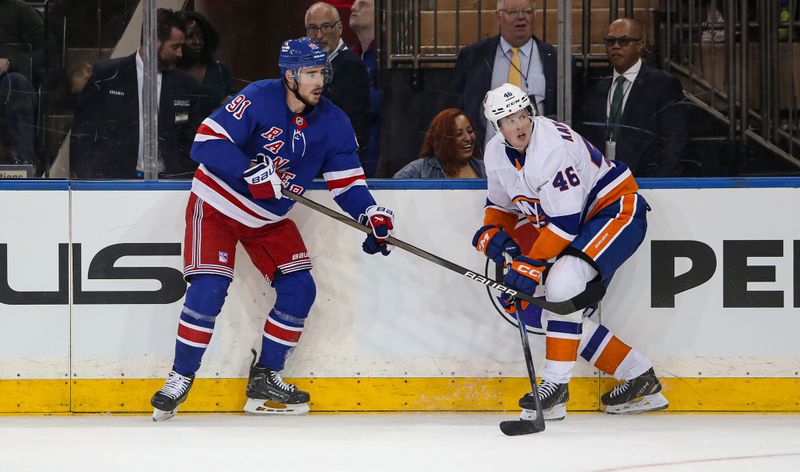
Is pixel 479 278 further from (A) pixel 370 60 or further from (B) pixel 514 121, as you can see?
(A) pixel 370 60

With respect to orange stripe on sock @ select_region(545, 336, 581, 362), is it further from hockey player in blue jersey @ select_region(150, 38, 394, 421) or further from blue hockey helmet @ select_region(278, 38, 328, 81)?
blue hockey helmet @ select_region(278, 38, 328, 81)

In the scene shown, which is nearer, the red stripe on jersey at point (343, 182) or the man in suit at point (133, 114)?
the red stripe on jersey at point (343, 182)

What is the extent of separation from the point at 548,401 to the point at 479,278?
46cm

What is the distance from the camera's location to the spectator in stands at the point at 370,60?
4.36 metres

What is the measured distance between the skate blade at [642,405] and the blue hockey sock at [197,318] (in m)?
1.41

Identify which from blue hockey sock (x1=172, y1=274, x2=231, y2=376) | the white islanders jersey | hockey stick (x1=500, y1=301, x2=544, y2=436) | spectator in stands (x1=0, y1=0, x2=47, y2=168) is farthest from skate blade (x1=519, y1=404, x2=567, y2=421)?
spectator in stands (x1=0, y1=0, x2=47, y2=168)

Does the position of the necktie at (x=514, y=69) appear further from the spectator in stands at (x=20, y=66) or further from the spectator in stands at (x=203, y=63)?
the spectator in stands at (x=20, y=66)

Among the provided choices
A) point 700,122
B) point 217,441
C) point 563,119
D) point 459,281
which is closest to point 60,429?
point 217,441

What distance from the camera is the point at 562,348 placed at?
4.03m

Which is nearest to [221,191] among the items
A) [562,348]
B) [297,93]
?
[297,93]

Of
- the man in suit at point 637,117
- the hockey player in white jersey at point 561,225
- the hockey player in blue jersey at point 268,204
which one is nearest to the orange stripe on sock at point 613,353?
the hockey player in white jersey at point 561,225

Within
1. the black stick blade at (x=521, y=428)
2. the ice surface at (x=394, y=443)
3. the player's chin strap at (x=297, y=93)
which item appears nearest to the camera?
the ice surface at (x=394, y=443)

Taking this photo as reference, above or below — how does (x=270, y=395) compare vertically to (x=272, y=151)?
below

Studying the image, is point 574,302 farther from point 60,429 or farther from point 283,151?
point 60,429
